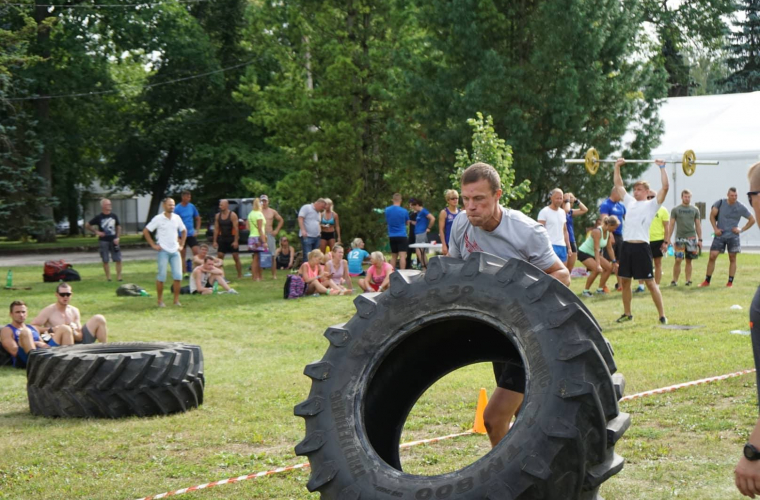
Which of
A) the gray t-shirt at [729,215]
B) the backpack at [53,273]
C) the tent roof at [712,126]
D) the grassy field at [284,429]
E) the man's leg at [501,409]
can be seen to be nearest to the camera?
the man's leg at [501,409]

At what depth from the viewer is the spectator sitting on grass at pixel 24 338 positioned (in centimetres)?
1023

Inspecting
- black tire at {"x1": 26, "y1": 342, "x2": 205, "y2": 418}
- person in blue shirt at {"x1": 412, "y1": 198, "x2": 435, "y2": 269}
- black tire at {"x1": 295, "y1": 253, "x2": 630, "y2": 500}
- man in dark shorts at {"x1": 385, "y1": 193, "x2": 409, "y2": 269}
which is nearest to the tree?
person in blue shirt at {"x1": 412, "y1": 198, "x2": 435, "y2": 269}

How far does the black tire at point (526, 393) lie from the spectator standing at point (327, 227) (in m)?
16.1

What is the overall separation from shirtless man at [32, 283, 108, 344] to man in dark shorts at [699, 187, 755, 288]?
11.5 m

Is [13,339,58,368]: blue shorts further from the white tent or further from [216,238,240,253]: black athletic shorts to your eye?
the white tent

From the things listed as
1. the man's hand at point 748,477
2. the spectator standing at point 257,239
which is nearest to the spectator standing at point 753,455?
the man's hand at point 748,477

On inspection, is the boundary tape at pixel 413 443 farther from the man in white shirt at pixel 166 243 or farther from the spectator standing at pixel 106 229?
the spectator standing at pixel 106 229

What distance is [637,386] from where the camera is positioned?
26.7 ft

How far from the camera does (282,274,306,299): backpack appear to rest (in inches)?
652

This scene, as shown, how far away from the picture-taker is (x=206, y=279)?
18016 millimetres

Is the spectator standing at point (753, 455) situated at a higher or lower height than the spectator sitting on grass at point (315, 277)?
higher

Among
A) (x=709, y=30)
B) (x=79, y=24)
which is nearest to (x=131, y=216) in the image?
(x=79, y=24)

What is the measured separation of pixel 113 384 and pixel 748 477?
5.94 metres

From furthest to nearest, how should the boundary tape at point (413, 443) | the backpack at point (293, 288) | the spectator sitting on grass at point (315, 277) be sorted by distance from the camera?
the spectator sitting on grass at point (315, 277) → the backpack at point (293, 288) → the boundary tape at point (413, 443)
